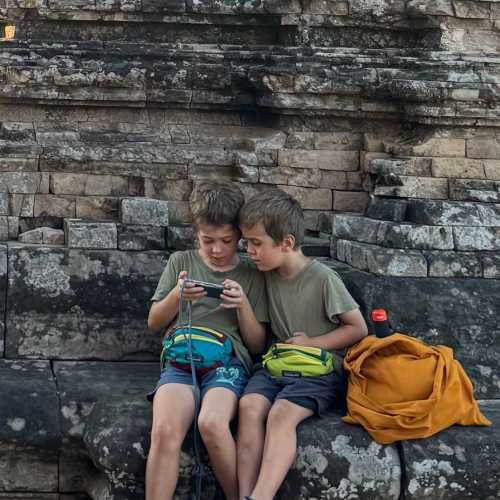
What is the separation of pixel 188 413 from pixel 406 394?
3.37 ft

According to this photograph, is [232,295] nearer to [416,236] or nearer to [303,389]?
[303,389]

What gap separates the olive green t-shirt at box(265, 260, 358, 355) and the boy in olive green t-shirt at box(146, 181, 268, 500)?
0.38ft

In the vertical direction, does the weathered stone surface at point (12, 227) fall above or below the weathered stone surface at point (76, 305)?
above

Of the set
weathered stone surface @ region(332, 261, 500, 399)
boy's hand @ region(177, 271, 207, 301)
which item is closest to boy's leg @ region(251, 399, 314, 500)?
boy's hand @ region(177, 271, 207, 301)

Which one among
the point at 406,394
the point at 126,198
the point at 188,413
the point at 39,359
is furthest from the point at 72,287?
the point at 406,394

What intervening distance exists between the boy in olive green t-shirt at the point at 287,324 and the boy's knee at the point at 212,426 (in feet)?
0.39

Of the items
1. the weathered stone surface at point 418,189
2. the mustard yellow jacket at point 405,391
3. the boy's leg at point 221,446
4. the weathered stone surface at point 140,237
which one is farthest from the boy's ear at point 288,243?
the weathered stone surface at point 418,189

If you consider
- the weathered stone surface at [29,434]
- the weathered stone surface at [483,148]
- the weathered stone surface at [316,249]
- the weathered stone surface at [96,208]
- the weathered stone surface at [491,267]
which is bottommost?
the weathered stone surface at [29,434]

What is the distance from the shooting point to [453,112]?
23.3 ft

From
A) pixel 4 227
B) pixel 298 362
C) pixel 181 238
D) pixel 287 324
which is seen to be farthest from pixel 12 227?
pixel 298 362

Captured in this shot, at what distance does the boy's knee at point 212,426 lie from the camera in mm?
5117

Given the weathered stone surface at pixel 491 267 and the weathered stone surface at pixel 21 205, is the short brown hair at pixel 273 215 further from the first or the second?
the weathered stone surface at pixel 21 205

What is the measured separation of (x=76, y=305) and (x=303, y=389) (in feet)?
5.38

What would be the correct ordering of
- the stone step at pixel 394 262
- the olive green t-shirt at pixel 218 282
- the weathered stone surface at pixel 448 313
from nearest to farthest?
the olive green t-shirt at pixel 218 282 < the weathered stone surface at pixel 448 313 < the stone step at pixel 394 262
